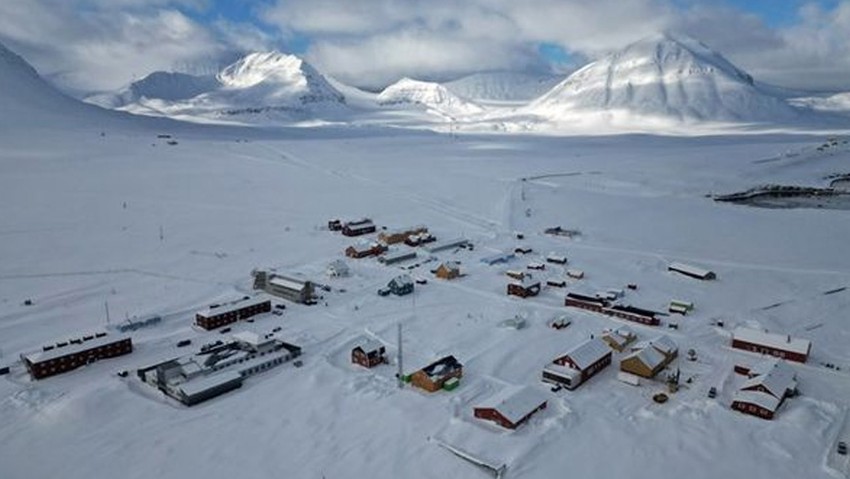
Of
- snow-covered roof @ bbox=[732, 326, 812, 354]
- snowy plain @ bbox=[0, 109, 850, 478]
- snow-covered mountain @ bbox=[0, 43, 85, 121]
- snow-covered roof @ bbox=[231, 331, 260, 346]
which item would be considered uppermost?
snow-covered mountain @ bbox=[0, 43, 85, 121]

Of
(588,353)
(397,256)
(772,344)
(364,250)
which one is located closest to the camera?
(588,353)

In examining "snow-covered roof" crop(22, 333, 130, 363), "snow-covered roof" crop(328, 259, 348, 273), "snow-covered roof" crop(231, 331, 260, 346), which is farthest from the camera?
"snow-covered roof" crop(328, 259, 348, 273)

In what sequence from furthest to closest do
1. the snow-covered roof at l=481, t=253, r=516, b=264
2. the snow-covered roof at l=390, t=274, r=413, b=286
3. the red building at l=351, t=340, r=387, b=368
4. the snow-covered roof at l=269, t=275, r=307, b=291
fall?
the snow-covered roof at l=481, t=253, r=516, b=264
the snow-covered roof at l=390, t=274, r=413, b=286
the snow-covered roof at l=269, t=275, r=307, b=291
the red building at l=351, t=340, r=387, b=368

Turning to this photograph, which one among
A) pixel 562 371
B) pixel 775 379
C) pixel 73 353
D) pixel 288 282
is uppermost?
pixel 288 282

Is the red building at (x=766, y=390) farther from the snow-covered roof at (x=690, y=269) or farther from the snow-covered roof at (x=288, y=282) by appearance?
the snow-covered roof at (x=288, y=282)

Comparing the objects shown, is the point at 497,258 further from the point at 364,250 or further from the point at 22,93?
the point at 22,93

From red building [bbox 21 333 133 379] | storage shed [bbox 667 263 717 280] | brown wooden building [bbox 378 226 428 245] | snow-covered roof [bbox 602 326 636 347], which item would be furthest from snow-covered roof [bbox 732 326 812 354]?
red building [bbox 21 333 133 379]

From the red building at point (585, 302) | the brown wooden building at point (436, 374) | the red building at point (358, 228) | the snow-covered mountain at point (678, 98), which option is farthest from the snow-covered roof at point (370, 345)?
the snow-covered mountain at point (678, 98)

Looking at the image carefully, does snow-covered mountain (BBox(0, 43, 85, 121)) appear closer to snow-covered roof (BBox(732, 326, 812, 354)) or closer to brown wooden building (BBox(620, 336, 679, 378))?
brown wooden building (BBox(620, 336, 679, 378))

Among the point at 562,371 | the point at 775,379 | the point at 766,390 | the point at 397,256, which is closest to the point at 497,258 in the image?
the point at 397,256
